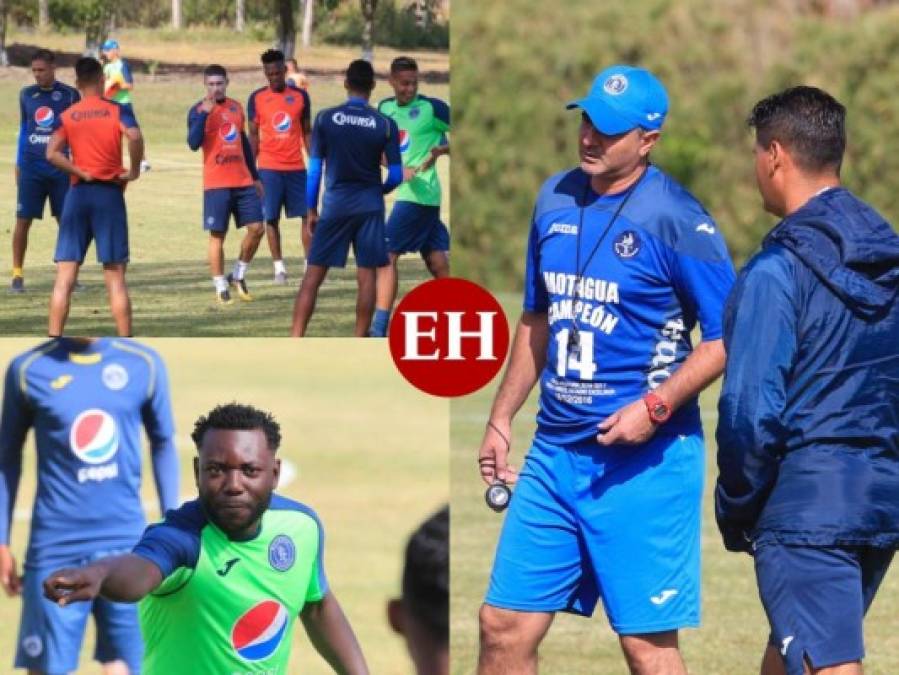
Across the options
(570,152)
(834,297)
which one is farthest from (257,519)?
(570,152)

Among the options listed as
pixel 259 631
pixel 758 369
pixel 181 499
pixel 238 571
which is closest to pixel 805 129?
pixel 758 369

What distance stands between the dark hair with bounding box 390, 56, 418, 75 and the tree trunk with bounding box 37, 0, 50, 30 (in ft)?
4.11

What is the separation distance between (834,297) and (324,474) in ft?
8.04

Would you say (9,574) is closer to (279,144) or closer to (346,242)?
(346,242)

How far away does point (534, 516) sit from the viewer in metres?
6.45

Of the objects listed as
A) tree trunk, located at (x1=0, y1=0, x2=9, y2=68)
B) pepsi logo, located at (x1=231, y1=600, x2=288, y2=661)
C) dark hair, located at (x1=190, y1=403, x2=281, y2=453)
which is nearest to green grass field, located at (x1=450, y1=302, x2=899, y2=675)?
pepsi logo, located at (x1=231, y1=600, x2=288, y2=661)

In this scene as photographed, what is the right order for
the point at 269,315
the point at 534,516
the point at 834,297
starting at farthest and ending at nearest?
the point at 269,315 < the point at 534,516 < the point at 834,297

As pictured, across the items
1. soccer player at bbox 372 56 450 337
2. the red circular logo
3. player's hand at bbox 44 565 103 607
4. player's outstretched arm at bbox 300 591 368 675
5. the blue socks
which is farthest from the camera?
soccer player at bbox 372 56 450 337

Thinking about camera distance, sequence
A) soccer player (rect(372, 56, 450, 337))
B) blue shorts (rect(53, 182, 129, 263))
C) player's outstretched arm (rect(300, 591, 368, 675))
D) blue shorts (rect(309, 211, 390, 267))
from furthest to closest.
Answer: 1. blue shorts (rect(309, 211, 390, 267))
2. blue shorts (rect(53, 182, 129, 263))
3. soccer player (rect(372, 56, 450, 337))
4. player's outstretched arm (rect(300, 591, 368, 675))

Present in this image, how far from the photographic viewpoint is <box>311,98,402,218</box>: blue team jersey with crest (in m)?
8.70

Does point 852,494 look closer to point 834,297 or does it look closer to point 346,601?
point 834,297

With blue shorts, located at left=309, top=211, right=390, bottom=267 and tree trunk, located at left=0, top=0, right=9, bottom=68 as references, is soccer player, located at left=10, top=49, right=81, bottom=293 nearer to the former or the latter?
tree trunk, located at left=0, top=0, right=9, bottom=68

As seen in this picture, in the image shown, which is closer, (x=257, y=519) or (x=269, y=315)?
(x=257, y=519)

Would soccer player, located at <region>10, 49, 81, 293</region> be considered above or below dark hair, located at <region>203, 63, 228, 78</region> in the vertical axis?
below
